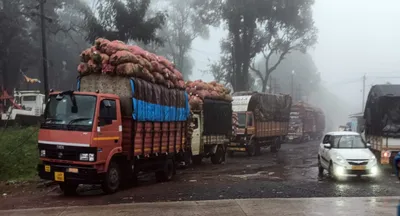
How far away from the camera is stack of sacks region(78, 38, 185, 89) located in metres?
11.5

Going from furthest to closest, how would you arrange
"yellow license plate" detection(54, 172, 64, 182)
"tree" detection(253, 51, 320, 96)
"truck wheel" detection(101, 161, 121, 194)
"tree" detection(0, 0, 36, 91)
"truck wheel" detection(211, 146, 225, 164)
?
"tree" detection(253, 51, 320, 96) → "tree" detection(0, 0, 36, 91) → "truck wheel" detection(211, 146, 225, 164) → "truck wheel" detection(101, 161, 121, 194) → "yellow license plate" detection(54, 172, 64, 182)

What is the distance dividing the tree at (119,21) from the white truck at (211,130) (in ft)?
21.8

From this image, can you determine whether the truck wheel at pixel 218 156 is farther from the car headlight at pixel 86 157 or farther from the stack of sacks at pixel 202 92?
the car headlight at pixel 86 157

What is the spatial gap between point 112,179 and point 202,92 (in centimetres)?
966

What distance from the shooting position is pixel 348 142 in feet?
49.4

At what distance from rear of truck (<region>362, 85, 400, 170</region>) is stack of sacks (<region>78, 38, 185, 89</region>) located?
356 inches

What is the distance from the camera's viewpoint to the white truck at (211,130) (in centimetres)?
1869

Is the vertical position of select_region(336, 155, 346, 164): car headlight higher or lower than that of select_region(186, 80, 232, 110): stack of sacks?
lower

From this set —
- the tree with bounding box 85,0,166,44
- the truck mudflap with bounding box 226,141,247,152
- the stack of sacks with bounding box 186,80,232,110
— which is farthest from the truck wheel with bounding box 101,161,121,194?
the truck mudflap with bounding box 226,141,247,152

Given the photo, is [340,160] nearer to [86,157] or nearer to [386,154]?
[386,154]

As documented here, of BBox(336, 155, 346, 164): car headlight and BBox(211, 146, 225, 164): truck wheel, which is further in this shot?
BBox(211, 146, 225, 164): truck wheel

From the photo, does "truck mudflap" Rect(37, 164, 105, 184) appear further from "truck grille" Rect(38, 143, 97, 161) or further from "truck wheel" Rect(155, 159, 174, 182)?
"truck wheel" Rect(155, 159, 174, 182)

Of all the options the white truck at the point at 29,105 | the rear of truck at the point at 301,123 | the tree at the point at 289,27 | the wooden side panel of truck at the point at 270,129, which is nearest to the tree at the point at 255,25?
the tree at the point at 289,27

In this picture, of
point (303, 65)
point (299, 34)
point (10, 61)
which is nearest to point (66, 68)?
point (10, 61)
